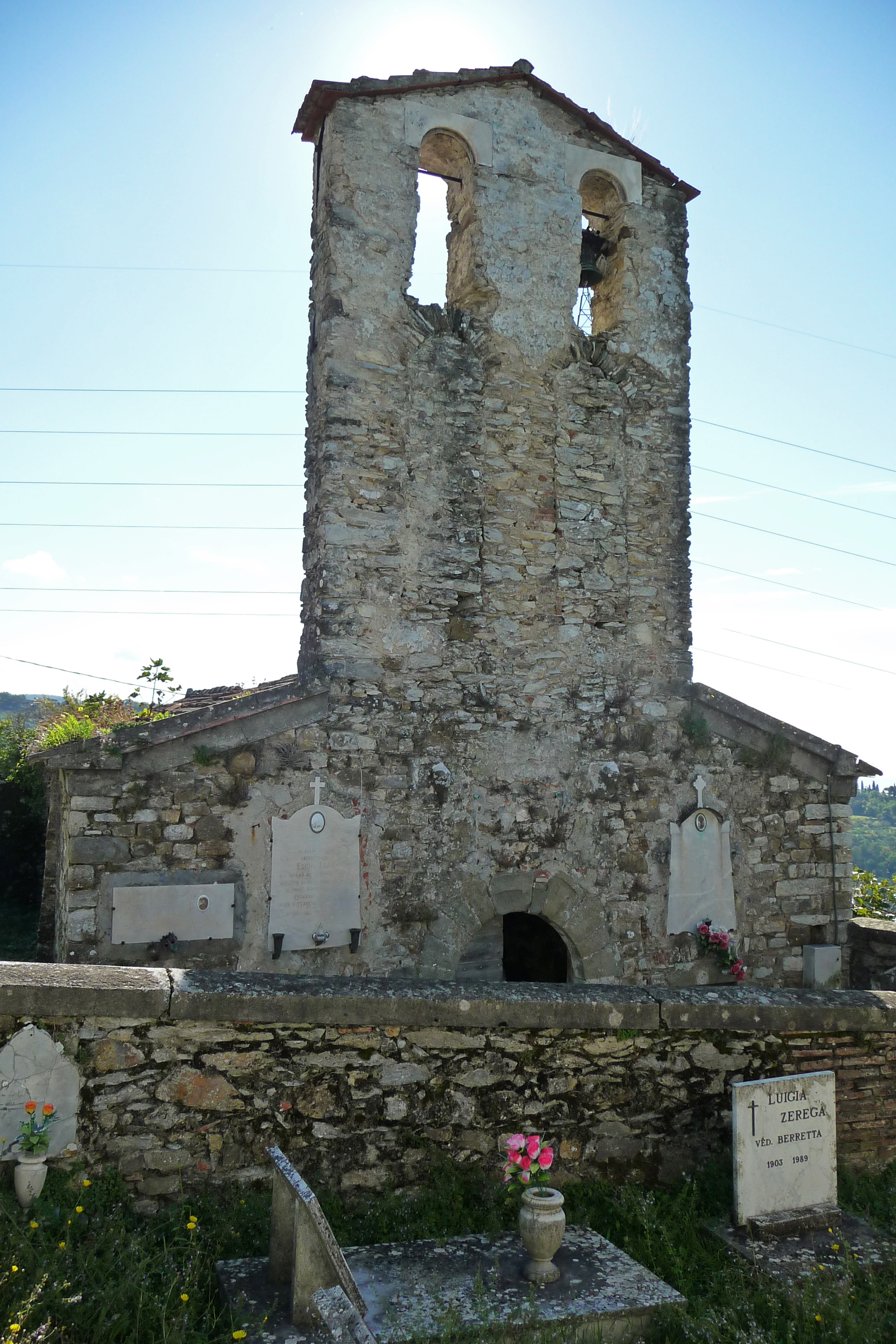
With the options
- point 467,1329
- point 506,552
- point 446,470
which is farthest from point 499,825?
point 467,1329

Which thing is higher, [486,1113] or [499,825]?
[499,825]

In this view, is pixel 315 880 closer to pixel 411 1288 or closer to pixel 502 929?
pixel 502 929

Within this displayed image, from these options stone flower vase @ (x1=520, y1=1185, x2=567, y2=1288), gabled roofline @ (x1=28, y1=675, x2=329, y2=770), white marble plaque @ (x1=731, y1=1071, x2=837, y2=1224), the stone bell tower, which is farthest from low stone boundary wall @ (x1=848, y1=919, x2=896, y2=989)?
stone flower vase @ (x1=520, y1=1185, x2=567, y2=1288)

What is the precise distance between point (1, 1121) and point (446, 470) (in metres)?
5.96

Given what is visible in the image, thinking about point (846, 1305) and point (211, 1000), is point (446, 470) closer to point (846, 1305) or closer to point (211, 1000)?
point (211, 1000)

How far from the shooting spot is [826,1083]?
14.5ft

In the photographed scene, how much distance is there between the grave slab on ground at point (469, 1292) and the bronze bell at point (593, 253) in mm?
8544

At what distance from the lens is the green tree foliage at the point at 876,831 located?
116ft

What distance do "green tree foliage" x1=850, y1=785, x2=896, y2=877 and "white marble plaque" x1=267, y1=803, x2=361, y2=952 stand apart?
64.4 feet

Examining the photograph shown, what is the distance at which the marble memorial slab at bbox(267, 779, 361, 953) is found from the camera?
699 cm

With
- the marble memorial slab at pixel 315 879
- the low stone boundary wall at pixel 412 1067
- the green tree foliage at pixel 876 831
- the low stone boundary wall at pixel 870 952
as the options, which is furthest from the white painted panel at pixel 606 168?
the green tree foliage at pixel 876 831

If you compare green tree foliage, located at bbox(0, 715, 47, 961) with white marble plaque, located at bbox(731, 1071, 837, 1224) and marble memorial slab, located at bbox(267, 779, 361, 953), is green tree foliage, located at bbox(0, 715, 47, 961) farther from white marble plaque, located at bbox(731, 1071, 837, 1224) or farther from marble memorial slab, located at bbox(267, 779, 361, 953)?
white marble plaque, located at bbox(731, 1071, 837, 1224)

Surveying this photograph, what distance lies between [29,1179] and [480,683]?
17.2 ft

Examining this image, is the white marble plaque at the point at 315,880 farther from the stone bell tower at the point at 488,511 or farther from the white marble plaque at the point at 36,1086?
the white marble plaque at the point at 36,1086
